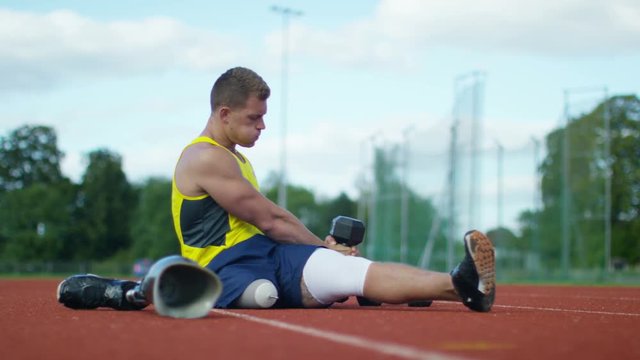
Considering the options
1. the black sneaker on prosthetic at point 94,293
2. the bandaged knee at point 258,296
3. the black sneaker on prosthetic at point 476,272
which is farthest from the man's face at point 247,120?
the black sneaker on prosthetic at point 476,272

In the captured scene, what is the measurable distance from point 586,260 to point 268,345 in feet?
77.5

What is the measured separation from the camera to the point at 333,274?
17.8ft

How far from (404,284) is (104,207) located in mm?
67773

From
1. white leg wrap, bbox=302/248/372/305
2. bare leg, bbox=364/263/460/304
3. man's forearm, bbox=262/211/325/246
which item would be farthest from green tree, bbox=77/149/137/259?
bare leg, bbox=364/263/460/304

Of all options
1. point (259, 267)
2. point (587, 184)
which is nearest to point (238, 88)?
point (259, 267)

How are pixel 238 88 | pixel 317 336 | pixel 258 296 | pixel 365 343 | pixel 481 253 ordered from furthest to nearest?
pixel 238 88 < pixel 258 296 < pixel 481 253 < pixel 317 336 < pixel 365 343

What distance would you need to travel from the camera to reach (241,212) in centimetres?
560

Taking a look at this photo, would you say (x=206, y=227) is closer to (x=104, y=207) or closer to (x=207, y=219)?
(x=207, y=219)

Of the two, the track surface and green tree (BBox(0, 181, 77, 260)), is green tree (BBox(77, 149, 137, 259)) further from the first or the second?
the track surface

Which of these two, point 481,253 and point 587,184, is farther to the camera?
point 587,184

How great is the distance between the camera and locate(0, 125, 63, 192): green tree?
216 feet

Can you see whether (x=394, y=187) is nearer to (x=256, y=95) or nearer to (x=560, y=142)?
(x=560, y=142)

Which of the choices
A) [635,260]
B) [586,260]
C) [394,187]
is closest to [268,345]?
[586,260]

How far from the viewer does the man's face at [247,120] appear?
19.2 feet
